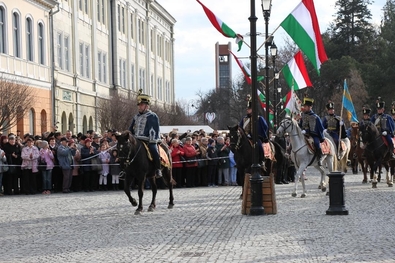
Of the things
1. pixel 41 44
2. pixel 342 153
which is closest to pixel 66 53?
pixel 41 44

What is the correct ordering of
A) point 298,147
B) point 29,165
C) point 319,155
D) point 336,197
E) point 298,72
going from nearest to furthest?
point 336,197, point 298,147, point 319,155, point 29,165, point 298,72

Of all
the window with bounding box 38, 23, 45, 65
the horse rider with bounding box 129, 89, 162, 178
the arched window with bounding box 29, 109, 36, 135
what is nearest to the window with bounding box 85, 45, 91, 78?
the window with bounding box 38, 23, 45, 65

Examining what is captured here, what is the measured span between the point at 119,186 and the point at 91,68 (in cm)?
3362

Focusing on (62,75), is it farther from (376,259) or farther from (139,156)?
(376,259)

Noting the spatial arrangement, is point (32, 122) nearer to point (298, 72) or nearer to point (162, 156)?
point (298, 72)

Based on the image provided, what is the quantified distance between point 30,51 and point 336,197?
32.1 m

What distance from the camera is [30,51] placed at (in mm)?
46062

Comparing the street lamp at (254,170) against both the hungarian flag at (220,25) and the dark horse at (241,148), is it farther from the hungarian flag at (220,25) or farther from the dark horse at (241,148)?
the hungarian flag at (220,25)

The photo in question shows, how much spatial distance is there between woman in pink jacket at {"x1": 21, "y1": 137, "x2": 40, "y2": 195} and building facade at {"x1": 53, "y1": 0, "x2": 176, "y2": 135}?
2221 cm

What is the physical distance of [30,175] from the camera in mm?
27875

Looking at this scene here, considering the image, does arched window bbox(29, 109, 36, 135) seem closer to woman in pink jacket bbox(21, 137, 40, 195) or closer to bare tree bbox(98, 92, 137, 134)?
bare tree bbox(98, 92, 137, 134)

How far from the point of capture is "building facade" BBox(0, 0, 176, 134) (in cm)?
4419

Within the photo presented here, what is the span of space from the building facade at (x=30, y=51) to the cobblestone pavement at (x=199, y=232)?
69.6ft

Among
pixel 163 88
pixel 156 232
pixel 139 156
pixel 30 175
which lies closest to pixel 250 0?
pixel 139 156
